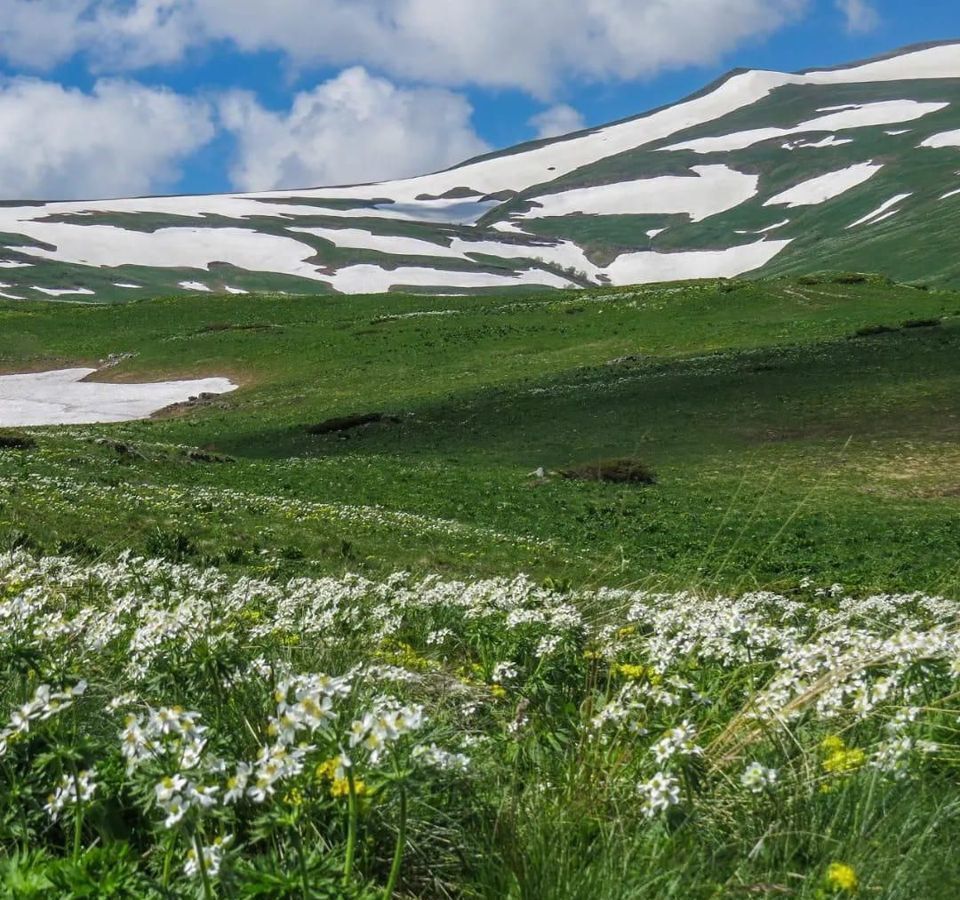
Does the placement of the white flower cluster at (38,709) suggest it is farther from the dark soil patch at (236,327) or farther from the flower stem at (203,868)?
the dark soil patch at (236,327)

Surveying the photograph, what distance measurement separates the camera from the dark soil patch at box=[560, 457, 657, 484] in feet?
106

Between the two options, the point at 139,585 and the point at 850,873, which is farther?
the point at 139,585

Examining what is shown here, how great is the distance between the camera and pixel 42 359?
72875mm

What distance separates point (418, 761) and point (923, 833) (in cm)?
197

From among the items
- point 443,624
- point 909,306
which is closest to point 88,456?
point 443,624

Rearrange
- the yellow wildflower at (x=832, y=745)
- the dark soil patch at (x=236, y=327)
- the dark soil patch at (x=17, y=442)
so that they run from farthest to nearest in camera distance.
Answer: the dark soil patch at (x=236, y=327) → the dark soil patch at (x=17, y=442) → the yellow wildflower at (x=832, y=745)

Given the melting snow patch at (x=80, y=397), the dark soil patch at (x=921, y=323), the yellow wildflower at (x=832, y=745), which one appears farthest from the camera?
the dark soil patch at (x=921, y=323)

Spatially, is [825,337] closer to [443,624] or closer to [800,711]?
[443,624]

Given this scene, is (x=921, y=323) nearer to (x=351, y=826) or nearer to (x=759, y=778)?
(x=759, y=778)

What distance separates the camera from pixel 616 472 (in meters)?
33.0

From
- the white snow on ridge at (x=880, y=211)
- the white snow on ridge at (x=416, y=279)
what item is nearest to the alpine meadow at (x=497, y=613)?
A: the white snow on ridge at (x=416, y=279)

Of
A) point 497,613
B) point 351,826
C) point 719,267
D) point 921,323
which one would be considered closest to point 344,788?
point 351,826

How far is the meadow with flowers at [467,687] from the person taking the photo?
3.80 metres

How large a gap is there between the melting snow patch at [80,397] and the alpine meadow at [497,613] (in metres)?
0.35
